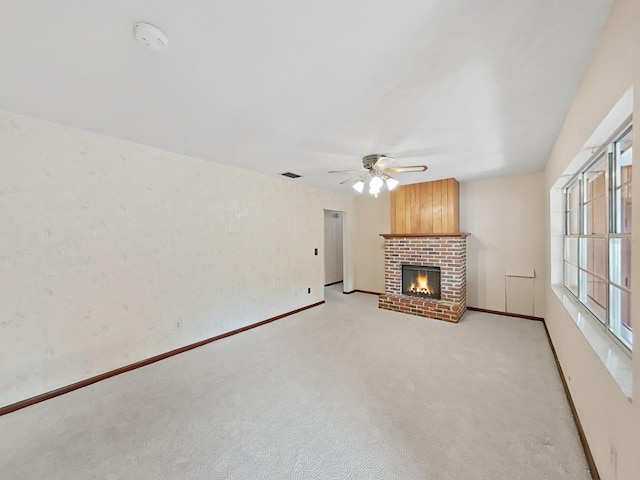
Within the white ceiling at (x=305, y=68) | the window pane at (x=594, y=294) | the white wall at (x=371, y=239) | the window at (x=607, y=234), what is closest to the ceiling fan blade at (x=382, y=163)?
the white ceiling at (x=305, y=68)

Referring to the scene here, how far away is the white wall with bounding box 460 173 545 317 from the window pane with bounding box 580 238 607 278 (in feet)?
6.35

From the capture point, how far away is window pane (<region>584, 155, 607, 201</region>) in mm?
1852

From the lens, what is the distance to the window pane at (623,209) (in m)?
1.42

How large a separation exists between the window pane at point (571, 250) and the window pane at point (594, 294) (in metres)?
0.37

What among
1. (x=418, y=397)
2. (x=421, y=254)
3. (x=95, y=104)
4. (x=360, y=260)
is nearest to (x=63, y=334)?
(x=95, y=104)

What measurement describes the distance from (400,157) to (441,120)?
0.94 metres

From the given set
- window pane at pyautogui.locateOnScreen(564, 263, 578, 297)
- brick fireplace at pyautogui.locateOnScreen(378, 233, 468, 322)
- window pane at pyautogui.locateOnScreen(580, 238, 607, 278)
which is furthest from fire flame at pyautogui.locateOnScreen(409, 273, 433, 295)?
window pane at pyautogui.locateOnScreen(580, 238, 607, 278)

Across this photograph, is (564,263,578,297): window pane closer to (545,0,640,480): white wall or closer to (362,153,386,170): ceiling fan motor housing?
(545,0,640,480): white wall

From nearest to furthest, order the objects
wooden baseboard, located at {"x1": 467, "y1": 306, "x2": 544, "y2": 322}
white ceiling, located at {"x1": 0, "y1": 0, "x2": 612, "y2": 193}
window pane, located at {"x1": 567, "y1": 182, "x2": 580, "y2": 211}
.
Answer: white ceiling, located at {"x1": 0, "y1": 0, "x2": 612, "y2": 193} < window pane, located at {"x1": 567, "y1": 182, "x2": 580, "y2": 211} < wooden baseboard, located at {"x1": 467, "y1": 306, "x2": 544, "y2": 322}

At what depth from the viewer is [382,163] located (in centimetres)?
308

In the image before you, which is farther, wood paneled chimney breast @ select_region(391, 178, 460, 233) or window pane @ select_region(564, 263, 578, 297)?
wood paneled chimney breast @ select_region(391, 178, 460, 233)

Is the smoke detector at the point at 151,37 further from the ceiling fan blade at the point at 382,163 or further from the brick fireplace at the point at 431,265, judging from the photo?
the brick fireplace at the point at 431,265

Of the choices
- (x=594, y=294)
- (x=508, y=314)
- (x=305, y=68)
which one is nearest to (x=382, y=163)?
(x=305, y=68)

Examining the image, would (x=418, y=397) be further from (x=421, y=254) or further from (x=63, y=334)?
(x=63, y=334)
